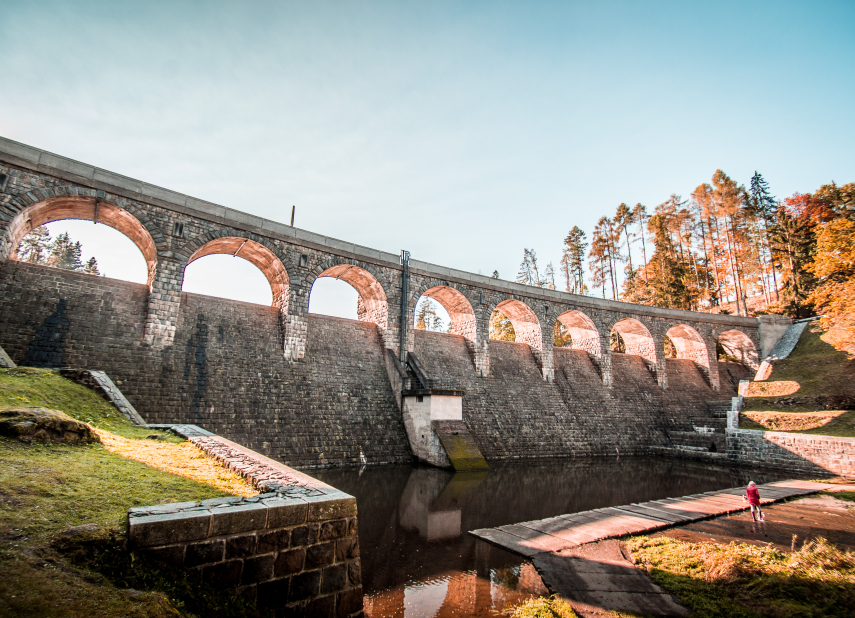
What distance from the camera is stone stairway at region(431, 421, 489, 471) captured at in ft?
45.3

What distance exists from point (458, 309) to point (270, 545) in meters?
18.6

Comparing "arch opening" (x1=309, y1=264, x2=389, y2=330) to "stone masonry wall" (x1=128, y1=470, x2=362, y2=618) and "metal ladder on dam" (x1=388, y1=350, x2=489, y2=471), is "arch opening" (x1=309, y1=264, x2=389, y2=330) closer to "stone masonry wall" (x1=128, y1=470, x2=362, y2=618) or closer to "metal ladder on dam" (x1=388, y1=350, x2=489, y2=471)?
"metal ladder on dam" (x1=388, y1=350, x2=489, y2=471)

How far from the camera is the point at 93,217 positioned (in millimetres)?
13562

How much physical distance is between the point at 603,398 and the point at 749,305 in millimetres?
34478

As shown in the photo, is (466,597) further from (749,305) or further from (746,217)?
(749,305)

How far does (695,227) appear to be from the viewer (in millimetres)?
38531

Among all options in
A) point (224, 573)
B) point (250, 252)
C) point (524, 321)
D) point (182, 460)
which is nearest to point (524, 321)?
point (524, 321)

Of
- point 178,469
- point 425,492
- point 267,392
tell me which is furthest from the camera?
point 267,392

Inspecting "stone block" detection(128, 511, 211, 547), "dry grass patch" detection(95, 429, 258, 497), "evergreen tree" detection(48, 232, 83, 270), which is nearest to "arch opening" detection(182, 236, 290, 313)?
"dry grass patch" detection(95, 429, 258, 497)

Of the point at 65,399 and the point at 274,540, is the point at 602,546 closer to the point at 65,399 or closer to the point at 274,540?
the point at 274,540

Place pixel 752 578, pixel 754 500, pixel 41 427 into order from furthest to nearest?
pixel 754 500
pixel 41 427
pixel 752 578

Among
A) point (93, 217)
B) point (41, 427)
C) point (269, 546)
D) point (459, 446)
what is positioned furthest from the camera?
point (459, 446)

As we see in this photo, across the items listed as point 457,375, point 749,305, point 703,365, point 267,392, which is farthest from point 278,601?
point 749,305

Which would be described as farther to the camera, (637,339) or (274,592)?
(637,339)
